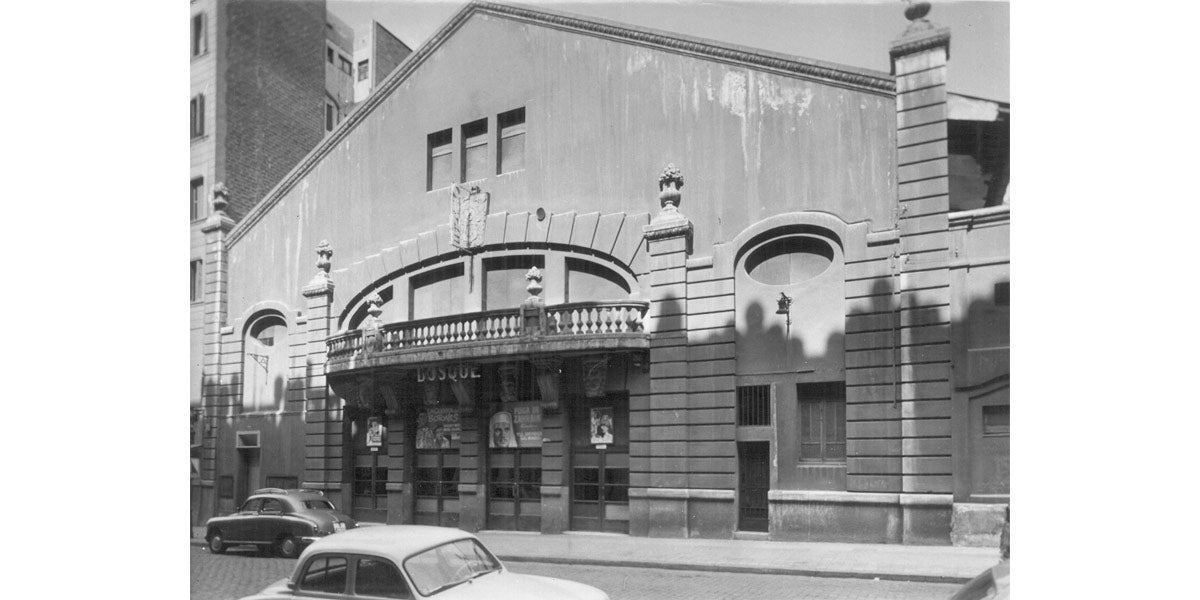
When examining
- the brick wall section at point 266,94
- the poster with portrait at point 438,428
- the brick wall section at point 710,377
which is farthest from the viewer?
the brick wall section at point 266,94

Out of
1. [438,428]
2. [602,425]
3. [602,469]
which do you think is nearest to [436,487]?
[438,428]

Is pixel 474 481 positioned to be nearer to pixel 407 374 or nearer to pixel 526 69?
pixel 407 374

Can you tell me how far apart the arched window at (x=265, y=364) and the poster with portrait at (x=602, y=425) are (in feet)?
11.0

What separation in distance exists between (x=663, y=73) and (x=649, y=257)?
1710 mm

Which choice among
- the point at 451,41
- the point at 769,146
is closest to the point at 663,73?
the point at 769,146

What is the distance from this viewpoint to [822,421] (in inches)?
323

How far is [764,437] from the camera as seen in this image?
837 centimetres

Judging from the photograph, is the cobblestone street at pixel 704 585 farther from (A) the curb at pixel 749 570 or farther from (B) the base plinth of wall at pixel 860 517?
(B) the base plinth of wall at pixel 860 517

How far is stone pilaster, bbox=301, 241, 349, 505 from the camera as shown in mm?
9305

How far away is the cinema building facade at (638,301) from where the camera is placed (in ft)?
25.9

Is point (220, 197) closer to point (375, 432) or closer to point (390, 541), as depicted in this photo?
point (375, 432)

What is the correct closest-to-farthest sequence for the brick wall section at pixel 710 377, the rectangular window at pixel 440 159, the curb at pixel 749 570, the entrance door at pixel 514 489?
the curb at pixel 749 570 < the brick wall section at pixel 710 377 < the entrance door at pixel 514 489 < the rectangular window at pixel 440 159

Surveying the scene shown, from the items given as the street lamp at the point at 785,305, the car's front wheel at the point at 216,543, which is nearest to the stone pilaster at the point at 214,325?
the car's front wheel at the point at 216,543

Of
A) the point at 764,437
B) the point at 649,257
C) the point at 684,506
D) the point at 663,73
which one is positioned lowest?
the point at 684,506
